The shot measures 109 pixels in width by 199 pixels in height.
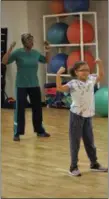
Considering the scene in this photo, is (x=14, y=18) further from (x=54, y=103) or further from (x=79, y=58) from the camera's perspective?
(x=54, y=103)

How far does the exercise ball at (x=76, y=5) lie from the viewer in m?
7.49

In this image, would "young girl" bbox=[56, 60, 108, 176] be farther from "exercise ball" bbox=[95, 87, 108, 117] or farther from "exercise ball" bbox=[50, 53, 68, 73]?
"exercise ball" bbox=[50, 53, 68, 73]

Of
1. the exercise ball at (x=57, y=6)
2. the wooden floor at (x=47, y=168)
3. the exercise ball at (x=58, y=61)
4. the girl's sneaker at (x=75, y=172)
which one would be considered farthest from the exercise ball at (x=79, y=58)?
the girl's sneaker at (x=75, y=172)

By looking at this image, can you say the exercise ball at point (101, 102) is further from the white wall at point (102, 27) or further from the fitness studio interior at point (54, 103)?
the white wall at point (102, 27)

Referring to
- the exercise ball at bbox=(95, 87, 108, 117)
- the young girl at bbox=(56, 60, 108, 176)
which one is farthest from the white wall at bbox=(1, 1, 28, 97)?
the young girl at bbox=(56, 60, 108, 176)

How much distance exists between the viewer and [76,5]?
7500 millimetres

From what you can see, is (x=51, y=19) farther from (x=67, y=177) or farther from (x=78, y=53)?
(x=67, y=177)

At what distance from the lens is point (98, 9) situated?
7.89 metres

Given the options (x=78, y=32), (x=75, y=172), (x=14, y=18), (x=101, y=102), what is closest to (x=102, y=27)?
(x=78, y=32)

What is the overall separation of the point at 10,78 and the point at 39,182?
4989mm

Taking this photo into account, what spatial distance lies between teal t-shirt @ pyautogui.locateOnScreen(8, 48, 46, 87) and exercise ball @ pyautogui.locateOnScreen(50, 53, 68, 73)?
2438 mm

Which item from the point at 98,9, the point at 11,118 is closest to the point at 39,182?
the point at 11,118

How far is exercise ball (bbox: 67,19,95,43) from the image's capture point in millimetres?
7469

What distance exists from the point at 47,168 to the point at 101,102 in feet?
8.84
